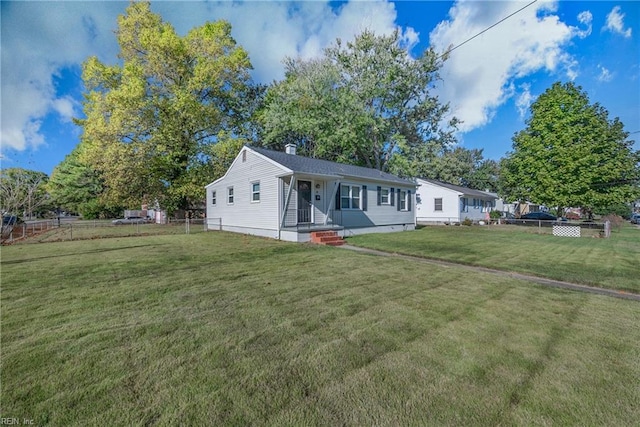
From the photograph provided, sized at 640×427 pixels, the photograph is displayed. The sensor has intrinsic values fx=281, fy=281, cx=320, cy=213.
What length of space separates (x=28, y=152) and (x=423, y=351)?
16.0 metres

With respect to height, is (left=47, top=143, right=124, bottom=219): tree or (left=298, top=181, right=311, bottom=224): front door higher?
(left=47, top=143, right=124, bottom=219): tree

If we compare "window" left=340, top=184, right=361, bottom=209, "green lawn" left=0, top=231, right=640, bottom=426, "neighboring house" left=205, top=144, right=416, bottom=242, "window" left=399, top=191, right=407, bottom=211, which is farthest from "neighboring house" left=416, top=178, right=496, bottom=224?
"green lawn" left=0, top=231, right=640, bottom=426

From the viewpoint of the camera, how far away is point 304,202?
43.0 ft

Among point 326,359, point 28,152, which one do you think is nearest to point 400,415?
point 326,359

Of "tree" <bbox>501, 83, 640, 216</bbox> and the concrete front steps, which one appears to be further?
"tree" <bbox>501, 83, 640, 216</bbox>

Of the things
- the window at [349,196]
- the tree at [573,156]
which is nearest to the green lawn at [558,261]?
the window at [349,196]

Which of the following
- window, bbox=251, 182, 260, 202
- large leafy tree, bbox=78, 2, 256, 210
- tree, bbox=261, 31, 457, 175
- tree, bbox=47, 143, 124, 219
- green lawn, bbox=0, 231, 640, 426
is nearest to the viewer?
green lawn, bbox=0, 231, 640, 426

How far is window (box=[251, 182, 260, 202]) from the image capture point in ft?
45.8

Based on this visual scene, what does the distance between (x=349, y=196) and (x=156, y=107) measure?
1668cm

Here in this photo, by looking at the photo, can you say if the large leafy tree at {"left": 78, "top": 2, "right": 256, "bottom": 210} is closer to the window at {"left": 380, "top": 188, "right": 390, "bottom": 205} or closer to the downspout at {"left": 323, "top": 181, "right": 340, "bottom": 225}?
the downspout at {"left": 323, "top": 181, "right": 340, "bottom": 225}

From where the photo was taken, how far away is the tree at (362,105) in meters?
23.5

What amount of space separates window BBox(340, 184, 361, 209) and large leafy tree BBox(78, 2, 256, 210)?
505 inches

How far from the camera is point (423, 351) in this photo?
2.87m

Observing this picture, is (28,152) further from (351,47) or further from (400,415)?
(351,47)
